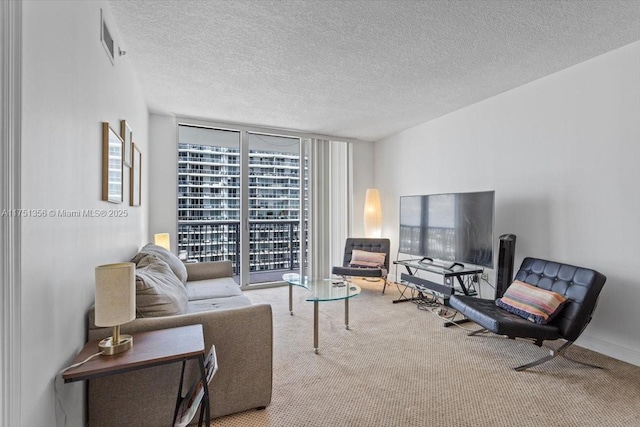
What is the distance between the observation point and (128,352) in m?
1.41

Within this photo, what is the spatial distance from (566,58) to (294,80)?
229 cm

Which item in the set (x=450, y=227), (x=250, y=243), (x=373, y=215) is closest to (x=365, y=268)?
(x=373, y=215)

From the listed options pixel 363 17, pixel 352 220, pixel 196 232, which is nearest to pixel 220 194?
pixel 196 232

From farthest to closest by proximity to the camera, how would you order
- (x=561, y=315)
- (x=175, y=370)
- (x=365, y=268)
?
(x=365, y=268), (x=561, y=315), (x=175, y=370)

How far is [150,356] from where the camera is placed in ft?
4.47

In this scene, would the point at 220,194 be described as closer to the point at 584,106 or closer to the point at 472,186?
the point at 472,186

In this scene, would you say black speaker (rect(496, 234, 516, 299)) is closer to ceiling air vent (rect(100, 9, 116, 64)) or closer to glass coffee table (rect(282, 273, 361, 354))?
glass coffee table (rect(282, 273, 361, 354))

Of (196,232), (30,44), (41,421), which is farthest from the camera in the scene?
(196,232)

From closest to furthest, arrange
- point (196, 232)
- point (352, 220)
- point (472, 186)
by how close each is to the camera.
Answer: point (472, 186) → point (196, 232) → point (352, 220)

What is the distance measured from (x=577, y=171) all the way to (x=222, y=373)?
3.14m

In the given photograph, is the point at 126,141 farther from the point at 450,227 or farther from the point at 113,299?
the point at 450,227

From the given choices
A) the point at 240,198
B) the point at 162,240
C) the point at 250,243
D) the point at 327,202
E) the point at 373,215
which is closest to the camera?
the point at 162,240

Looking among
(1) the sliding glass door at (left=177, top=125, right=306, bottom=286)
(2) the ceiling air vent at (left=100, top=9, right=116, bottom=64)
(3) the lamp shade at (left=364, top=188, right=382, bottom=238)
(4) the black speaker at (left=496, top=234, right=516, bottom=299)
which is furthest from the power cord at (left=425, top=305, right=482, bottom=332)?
(2) the ceiling air vent at (left=100, top=9, right=116, bottom=64)

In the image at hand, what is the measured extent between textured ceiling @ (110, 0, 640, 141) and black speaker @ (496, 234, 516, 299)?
60.7 inches
